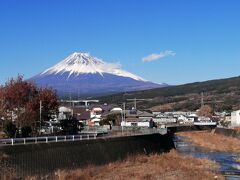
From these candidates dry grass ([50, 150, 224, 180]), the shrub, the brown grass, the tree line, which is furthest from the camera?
the tree line

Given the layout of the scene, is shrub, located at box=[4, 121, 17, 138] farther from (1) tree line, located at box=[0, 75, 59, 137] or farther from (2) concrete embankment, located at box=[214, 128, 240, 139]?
(2) concrete embankment, located at box=[214, 128, 240, 139]

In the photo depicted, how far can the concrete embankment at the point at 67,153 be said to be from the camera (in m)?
24.9

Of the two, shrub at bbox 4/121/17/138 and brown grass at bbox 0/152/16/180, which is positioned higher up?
shrub at bbox 4/121/17/138

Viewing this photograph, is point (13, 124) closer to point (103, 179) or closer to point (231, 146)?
point (103, 179)

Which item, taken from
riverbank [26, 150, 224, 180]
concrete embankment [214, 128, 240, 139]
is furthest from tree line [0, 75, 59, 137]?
concrete embankment [214, 128, 240, 139]

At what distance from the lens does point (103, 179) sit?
87.8 feet

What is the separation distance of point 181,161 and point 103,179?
1327cm

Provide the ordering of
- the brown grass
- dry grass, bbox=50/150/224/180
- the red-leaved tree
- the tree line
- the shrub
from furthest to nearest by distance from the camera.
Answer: the red-leaved tree < the tree line < the shrub < dry grass, bbox=50/150/224/180 < the brown grass

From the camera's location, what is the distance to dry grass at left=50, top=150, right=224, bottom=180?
1087 inches

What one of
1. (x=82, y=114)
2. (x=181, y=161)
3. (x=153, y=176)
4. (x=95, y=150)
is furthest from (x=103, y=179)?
(x=82, y=114)

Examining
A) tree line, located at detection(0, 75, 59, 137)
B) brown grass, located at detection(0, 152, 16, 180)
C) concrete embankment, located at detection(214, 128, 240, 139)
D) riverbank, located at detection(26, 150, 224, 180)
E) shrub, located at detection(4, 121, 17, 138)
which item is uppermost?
tree line, located at detection(0, 75, 59, 137)

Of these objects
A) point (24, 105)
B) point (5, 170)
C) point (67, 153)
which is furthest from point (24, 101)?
point (5, 170)

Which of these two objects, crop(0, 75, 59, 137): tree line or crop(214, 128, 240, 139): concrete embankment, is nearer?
crop(0, 75, 59, 137): tree line

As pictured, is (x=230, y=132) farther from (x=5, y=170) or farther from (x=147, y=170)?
(x=5, y=170)
